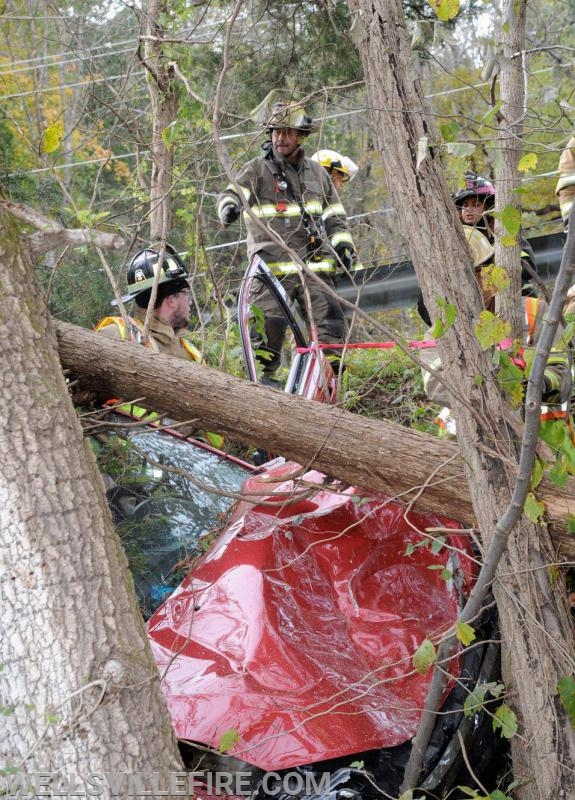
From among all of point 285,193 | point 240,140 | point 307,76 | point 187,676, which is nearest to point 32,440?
point 187,676

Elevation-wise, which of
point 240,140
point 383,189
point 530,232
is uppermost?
point 240,140

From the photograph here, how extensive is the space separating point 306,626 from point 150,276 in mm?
2561

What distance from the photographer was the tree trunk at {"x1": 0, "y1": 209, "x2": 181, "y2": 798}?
1940 millimetres

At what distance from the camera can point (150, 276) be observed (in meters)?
4.93

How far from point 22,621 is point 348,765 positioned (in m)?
1.19

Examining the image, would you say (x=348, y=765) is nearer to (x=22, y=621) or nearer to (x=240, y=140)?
(x=22, y=621)

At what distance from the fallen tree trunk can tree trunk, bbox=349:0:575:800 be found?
185mm

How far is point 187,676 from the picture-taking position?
2885mm

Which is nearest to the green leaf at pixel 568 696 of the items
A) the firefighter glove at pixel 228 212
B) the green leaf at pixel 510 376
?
the green leaf at pixel 510 376

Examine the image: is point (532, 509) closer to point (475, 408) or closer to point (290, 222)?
point (475, 408)

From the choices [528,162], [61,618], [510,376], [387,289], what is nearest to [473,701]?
[510,376]

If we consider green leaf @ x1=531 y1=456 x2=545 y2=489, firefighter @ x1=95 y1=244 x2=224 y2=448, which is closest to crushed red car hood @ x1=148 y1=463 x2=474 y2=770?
green leaf @ x1=531 y1=456 x2=545 y2=489

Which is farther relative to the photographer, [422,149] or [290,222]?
[290,222]

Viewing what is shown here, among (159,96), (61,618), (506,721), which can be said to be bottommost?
(506,721)
